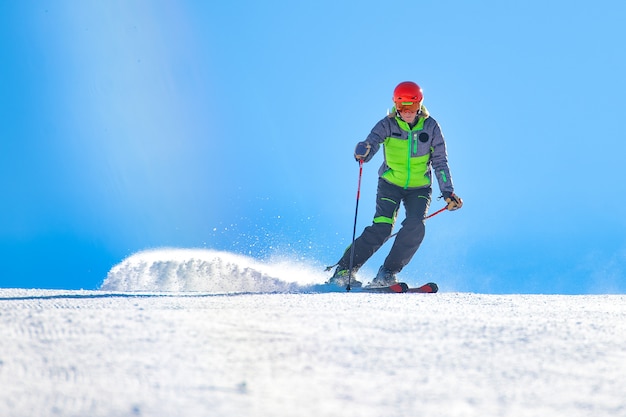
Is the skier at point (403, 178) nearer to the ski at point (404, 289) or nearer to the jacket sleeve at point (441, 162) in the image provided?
the jacket sleeve at point (441, 162)

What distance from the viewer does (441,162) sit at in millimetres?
7793

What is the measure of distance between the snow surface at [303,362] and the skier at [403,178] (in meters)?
3.19

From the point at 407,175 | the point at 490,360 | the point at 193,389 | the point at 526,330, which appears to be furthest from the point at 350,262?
the point at 193,389

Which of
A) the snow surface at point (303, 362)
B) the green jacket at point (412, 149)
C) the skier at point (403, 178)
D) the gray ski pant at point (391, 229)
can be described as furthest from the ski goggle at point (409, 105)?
the snow surface at point (303, 362)

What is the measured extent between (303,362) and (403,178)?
521 cm

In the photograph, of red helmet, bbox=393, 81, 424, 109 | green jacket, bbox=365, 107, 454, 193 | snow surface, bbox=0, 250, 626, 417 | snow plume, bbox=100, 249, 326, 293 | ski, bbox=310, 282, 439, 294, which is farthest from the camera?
snow plume, bbox=100, 249, 326, 293

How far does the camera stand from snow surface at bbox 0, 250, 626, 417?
2.31 meters

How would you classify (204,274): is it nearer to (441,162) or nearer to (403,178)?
(403,178)

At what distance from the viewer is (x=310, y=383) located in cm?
253

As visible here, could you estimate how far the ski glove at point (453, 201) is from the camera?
7684 mm

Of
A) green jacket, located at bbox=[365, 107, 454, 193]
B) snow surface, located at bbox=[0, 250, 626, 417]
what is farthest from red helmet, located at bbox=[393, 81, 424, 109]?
snow surface, located at bbox=[0, 250, 626, 417]

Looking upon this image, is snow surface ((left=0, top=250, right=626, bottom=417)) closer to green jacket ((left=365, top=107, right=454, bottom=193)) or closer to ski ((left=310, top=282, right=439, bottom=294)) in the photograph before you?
ski ((left=310, top=282, right=439, bottom=294))

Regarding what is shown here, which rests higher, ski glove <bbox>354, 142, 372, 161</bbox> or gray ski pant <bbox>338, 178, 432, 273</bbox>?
ski glove <bbox>354, 142, 372, 161</bbox>

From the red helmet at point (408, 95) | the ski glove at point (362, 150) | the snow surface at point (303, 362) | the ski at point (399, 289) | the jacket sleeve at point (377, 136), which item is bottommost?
the snow surface at point (303, 362)
